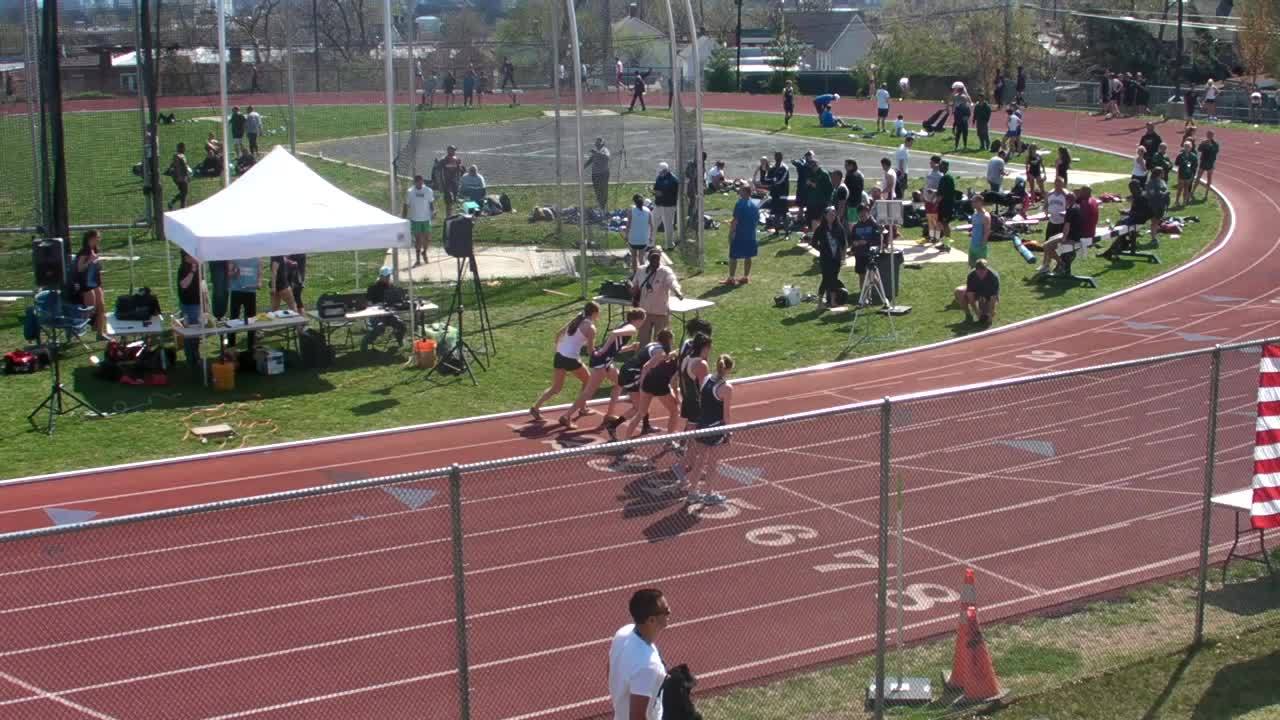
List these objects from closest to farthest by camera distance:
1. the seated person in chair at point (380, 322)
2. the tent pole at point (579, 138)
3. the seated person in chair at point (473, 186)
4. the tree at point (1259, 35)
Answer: the seated person in chair at point (380, 322) → the tent pole at point (579, 138) → the seated person in chair at point (473, 186) → the tree at point (1259, 35)

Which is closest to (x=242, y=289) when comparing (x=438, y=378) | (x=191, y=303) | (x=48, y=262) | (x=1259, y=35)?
(x=191, y=303)

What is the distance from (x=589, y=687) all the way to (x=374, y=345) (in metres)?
13.1

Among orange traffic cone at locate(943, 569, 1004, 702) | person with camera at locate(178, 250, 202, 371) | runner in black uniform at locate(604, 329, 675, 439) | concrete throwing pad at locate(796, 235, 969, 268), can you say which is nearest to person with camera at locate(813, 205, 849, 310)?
concrete throwing pad at locate(796, 235, 969, 268)

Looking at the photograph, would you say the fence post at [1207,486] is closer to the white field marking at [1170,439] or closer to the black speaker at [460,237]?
the white field marking at [1170,439]

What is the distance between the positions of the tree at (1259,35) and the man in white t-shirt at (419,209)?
47091 millimetres

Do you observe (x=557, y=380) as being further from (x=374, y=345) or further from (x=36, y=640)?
(x=36, y=640)

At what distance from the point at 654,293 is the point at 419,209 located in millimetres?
7456

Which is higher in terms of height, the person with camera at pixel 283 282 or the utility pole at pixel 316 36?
the utility pole at pixel 316 36

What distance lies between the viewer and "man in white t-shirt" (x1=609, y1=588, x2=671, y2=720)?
297 inches

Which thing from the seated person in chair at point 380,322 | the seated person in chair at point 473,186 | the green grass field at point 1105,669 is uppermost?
the seated person in chair at point 473,186

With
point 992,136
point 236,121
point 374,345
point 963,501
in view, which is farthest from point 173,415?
point 992,136

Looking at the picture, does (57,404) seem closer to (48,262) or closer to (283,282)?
(48,262)

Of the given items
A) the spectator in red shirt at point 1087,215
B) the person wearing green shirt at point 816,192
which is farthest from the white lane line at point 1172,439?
the person wearing green shirt at point 816,192

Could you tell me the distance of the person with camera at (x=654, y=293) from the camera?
66.4ft
